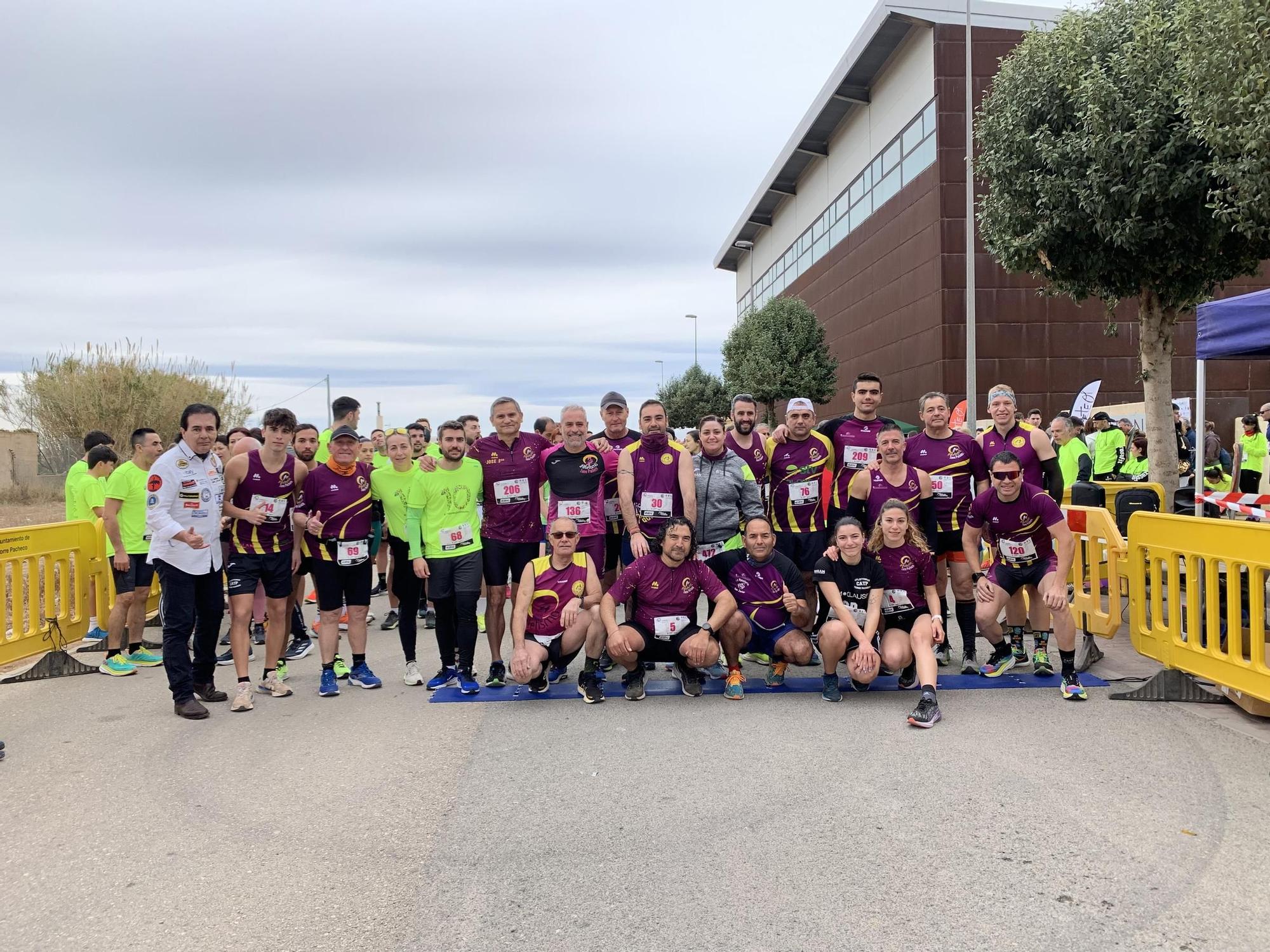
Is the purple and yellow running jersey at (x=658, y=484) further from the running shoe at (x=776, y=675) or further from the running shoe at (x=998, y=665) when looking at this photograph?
the running shoe at (x=998, y=665)

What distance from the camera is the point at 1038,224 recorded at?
12492 mm

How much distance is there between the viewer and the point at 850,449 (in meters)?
7.54

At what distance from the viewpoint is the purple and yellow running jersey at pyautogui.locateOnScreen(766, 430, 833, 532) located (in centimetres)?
744

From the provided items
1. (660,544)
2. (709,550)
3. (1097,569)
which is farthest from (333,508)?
(1097,569)

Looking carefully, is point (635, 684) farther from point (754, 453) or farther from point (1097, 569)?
point (1097, 569)

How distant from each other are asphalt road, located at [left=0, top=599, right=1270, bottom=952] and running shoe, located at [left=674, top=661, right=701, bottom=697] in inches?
12.3

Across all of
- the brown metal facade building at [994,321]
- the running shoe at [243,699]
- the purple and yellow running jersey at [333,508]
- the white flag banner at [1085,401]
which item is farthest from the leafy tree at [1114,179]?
the brown metal facade building at [994,321]

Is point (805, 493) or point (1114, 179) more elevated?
point (1114, 179)

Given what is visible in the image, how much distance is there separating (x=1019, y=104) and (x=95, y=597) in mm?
13196

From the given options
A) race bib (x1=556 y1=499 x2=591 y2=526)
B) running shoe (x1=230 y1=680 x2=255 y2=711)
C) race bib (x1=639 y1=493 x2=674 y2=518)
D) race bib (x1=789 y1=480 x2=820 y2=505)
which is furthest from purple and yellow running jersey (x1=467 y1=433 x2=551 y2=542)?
race bib (x1=789 y1=480 x2=820 y2=505)

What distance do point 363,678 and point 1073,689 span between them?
5.05 meters

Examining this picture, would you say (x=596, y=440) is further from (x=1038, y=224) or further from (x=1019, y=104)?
(x=1019, y=104)

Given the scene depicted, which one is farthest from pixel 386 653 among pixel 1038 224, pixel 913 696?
pixel 1038 224

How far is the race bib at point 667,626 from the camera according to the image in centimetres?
650
